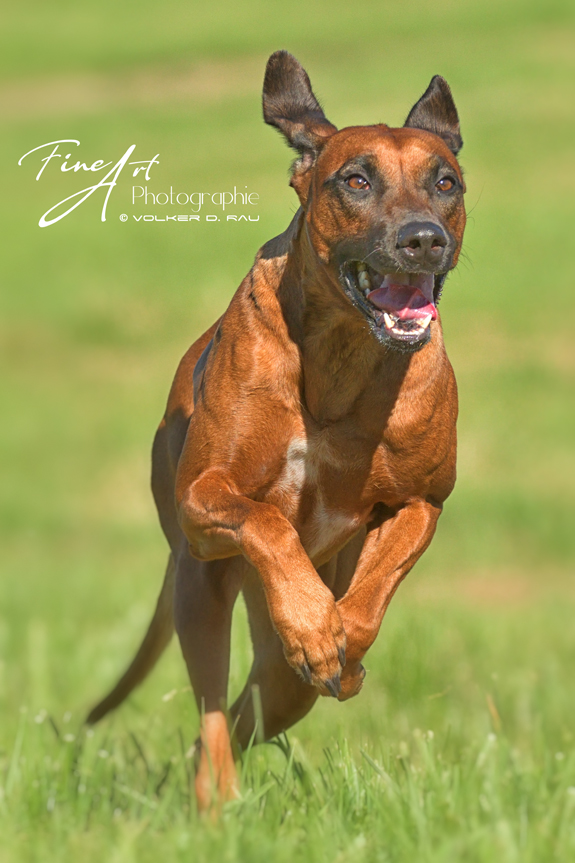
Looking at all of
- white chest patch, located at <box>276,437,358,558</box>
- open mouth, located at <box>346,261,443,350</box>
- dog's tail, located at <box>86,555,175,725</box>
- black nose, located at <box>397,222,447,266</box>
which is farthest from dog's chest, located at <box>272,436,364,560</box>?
dog's tail, located at <box>86,555,175,725</box>

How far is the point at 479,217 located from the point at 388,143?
15316mm

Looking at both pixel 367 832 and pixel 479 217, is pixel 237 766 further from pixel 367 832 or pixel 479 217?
pixel 479 217

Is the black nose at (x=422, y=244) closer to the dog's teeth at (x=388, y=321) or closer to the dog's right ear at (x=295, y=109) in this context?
the dog's teeth at (x=388, y=321)

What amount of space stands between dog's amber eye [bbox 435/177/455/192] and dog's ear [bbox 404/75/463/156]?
1.54 feet

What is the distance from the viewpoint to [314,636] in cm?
416

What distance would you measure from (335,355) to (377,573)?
2.38 ft

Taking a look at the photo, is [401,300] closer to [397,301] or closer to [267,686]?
[397,301]

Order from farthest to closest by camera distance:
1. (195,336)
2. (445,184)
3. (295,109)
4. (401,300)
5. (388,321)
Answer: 1. (195,336)
2. (295,109)
3. (445,184)
4. (401,300)
5. (388,321)

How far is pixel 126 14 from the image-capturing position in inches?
1160

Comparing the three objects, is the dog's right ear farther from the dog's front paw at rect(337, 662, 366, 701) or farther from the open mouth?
the dog's front paw at rect(337, 662, 366, 701)

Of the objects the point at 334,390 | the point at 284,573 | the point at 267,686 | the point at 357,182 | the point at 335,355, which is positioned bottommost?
the point at 267,686

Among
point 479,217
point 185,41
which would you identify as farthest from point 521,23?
point 479,217

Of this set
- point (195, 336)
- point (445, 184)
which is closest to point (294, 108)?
point (445, 184)

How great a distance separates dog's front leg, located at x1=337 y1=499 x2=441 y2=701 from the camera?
4434 millimetres
